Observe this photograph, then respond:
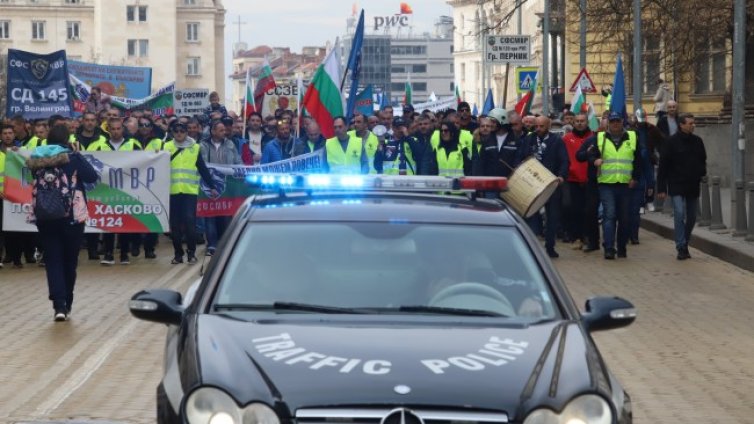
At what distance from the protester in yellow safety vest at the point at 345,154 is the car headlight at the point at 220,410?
53.4 ft

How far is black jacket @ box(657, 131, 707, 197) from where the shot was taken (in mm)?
20875

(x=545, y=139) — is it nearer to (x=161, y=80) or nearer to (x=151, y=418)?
(x=151, y=418)

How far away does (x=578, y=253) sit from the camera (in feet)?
73.2

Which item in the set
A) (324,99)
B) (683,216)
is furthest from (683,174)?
(324,99)

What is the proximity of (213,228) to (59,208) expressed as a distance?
7814 mm

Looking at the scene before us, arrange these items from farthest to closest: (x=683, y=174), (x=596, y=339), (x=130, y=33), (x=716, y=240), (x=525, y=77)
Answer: (x=130, y=33)
(x=525, y=77)
(x=716, y=240)
(x=683, y=174)
(x=596, y=339)

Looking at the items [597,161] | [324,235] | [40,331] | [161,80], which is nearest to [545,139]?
[597,161]

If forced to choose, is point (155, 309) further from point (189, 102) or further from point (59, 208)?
point (189, 102)

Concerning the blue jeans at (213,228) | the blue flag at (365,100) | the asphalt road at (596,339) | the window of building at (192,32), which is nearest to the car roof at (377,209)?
the asphalt road at (596,339)

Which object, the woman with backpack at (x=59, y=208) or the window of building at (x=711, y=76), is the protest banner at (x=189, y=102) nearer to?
the window of building at (x=711, y=76)

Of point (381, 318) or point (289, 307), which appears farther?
point (289, 307)

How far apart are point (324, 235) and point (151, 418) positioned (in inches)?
110

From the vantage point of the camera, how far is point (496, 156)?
22172 mm


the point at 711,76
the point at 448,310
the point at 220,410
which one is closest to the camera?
the point at 220,410
